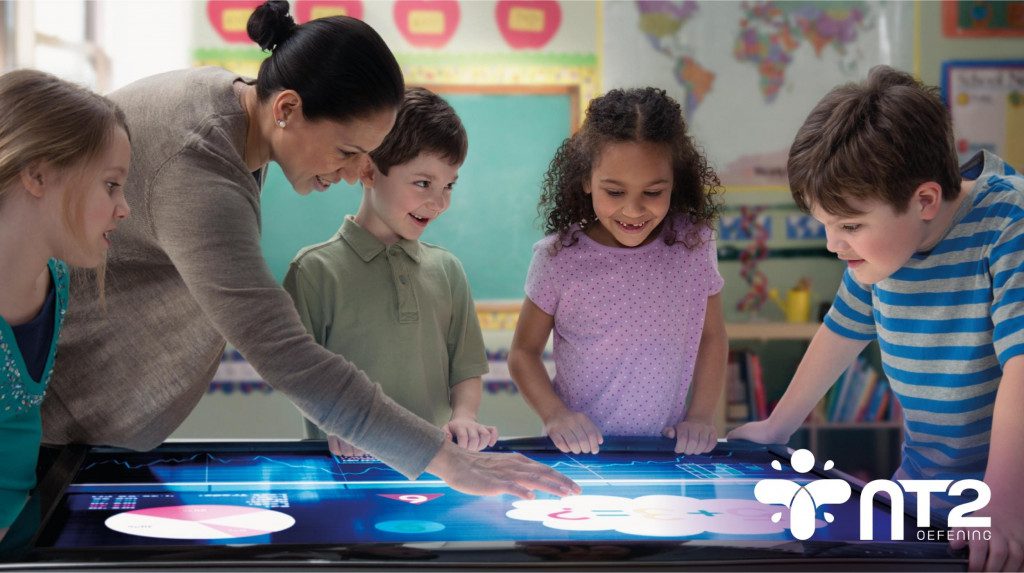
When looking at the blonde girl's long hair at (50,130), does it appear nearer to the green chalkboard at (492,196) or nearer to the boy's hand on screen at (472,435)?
the boy's hand on screen at (472,435)

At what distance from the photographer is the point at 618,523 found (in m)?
1.18

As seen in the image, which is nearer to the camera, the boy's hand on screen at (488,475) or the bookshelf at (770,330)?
the boy's hand on screen at (488,475)

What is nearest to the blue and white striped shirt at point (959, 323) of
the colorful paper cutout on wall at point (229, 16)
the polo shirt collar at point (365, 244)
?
the polo shirt collar at point (365, 244)

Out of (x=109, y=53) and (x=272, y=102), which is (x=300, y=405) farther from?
(x=109, y=53)

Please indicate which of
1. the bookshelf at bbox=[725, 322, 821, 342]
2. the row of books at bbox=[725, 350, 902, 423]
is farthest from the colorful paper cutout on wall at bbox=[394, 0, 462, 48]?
the row of books at bbox=[725, 350, 902, 423]

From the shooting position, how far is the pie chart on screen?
109 cm

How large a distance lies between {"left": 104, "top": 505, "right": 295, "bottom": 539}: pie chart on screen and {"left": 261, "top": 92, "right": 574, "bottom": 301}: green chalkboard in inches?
104

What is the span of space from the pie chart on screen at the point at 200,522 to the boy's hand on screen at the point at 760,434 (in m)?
0.83

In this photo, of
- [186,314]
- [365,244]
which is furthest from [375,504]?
[365,244]

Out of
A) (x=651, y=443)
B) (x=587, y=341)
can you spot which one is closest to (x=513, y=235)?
(x=587, y=341)

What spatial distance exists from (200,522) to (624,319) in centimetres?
94

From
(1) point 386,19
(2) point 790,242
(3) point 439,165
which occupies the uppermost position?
(1) point 386,19

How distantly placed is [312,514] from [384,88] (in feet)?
2.02

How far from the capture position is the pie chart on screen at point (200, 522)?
1091mm
